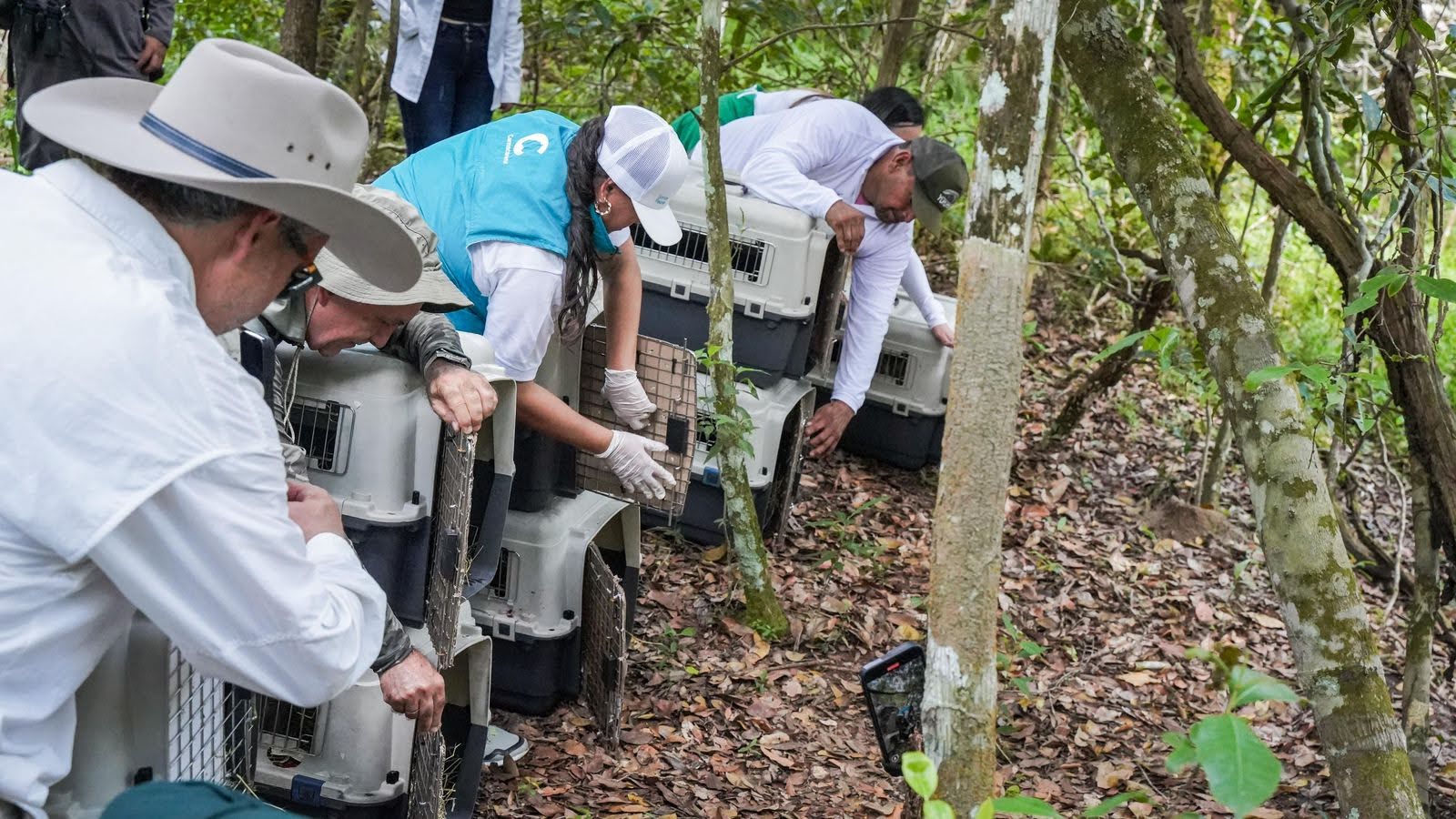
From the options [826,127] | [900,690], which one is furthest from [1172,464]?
[900,690]

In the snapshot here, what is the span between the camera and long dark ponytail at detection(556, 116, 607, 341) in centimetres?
402

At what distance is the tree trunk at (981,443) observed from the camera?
261cm

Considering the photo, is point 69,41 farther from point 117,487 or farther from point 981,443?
point 981,443

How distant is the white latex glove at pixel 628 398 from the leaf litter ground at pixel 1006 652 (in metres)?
0.85

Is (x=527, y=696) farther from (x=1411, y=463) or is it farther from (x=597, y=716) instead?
(x=1411, y=463)

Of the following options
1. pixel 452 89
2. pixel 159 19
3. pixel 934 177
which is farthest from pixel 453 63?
pixel 934 177

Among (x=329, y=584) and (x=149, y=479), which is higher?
(x=149, y=479)

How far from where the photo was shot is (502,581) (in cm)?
406

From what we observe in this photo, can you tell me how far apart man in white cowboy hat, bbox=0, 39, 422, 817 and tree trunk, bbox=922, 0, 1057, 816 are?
1.14 m

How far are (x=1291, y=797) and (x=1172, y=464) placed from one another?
11.1 feet

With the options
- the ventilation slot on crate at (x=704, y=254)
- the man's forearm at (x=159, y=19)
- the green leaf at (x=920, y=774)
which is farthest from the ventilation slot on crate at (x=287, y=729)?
the man's forearm at (x=159, y=19)

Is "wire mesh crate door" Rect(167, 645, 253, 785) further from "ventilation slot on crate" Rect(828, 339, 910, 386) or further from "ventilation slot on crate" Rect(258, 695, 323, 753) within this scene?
"ventilation slot on crate" Rect(828, 339, 910, 386)

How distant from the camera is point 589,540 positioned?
160 inches

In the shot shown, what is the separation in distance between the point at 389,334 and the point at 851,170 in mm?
3059
